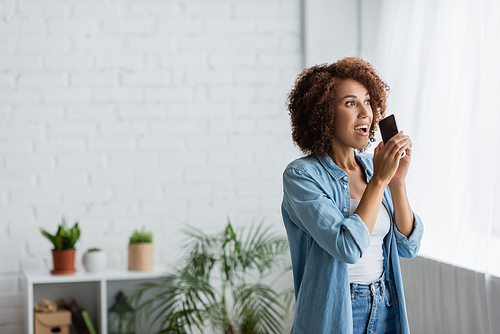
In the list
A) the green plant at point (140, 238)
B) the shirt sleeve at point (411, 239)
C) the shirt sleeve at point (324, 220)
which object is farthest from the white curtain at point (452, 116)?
the green plant at point (140, 238)

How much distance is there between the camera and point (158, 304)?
2.55 meters

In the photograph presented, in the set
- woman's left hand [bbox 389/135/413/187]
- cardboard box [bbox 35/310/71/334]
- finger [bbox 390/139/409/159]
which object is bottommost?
cardboard box [bbox 35/310/71/334]

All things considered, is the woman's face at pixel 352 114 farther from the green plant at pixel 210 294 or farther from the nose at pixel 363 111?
the green plant at pixel 210 294

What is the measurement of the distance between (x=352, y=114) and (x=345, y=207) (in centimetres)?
25

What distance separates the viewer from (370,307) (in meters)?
1.37

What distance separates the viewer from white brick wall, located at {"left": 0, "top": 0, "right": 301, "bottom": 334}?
265 cm

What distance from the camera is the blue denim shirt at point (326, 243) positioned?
1.25 m

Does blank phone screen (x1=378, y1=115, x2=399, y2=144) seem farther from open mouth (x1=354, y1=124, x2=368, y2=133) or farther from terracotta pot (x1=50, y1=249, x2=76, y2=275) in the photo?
terracotta pot (x1=50, y1=249, x2=76, y2=275)

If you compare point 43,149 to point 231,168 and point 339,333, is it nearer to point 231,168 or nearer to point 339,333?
point 231,168

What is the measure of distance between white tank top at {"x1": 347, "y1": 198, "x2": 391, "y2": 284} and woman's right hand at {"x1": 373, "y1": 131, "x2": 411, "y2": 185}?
130mm

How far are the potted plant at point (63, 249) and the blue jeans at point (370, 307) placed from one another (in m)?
1.58

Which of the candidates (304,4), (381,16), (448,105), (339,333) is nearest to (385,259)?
(339,333)

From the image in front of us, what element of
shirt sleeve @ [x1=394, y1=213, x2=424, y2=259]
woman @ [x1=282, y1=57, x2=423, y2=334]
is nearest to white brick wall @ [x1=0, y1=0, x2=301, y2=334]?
woman @ [x1=282, y1=57, x2=423, y2=334]

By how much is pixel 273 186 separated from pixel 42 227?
1.23 metres
